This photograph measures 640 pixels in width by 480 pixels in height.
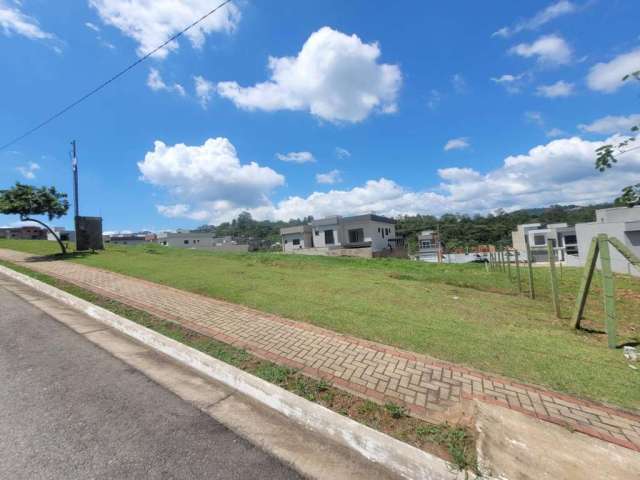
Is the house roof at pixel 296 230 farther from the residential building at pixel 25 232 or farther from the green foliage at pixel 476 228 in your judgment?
the residential building at pixel 25 232

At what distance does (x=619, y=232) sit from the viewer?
18406 millimetres

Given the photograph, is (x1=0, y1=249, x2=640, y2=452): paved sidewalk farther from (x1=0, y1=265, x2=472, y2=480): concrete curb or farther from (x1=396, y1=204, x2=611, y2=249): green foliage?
(x1=396, y1=204, x2=611, y2=249): green foliage

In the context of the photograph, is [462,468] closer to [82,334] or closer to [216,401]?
[216,401]

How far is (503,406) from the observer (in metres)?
2.76

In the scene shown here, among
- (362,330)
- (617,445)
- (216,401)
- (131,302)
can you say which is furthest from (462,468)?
(131,302)

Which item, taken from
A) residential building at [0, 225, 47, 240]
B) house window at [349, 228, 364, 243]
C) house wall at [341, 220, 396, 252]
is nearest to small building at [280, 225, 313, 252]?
house wall at [341, 220, 396, 252]

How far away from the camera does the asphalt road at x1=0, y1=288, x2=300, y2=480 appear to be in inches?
81.6

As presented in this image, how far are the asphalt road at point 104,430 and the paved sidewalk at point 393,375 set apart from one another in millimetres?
1242

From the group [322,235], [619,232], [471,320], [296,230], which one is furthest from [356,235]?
[471,320]

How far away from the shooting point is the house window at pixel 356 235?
34.2 metres

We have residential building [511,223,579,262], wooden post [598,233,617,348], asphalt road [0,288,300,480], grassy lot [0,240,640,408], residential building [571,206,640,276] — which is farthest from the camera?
residential building [511,223,579,262]

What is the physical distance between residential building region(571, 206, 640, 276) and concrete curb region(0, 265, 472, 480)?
755 inches

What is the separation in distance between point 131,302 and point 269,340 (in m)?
4.05

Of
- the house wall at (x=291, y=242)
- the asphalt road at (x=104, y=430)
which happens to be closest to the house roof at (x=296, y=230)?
the house wall at (x=291, y=242)
